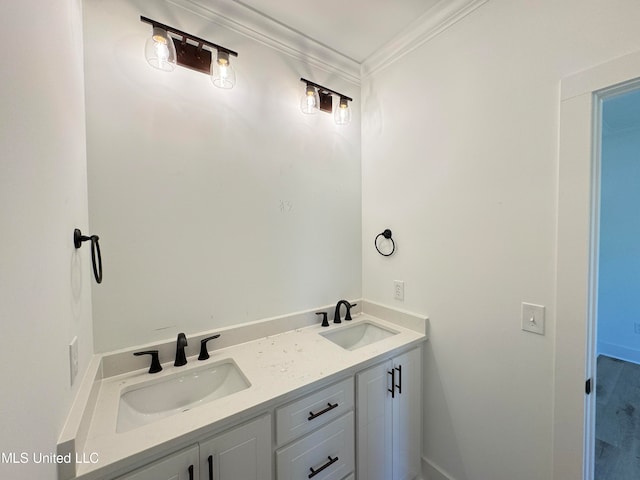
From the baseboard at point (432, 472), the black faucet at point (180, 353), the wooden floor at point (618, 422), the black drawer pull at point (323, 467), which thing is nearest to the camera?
the black drawer pull at point (323, 467)

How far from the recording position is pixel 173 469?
2.80 feet

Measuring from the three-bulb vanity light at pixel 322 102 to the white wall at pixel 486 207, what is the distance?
0.31 m

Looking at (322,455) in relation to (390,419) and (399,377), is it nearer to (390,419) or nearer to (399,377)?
→ (390,419)

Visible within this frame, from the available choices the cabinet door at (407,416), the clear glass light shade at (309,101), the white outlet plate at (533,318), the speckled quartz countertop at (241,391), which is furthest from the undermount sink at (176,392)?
the clear glass light shade at (309,101)

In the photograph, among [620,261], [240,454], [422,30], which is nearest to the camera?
[240,454]

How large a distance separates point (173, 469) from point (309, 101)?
190 cm

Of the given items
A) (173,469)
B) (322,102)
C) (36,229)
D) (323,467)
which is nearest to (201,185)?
(36,229)

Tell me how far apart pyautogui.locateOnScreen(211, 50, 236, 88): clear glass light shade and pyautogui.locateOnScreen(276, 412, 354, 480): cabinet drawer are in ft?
5.80

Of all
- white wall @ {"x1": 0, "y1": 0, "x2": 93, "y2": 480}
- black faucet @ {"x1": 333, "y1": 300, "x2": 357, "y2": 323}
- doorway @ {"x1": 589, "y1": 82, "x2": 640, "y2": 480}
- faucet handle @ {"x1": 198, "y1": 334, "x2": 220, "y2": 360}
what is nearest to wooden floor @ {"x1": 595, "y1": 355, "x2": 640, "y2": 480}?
doorway @ {"x1": 589, "y1": 82, "x2": 640, "y2": 480}

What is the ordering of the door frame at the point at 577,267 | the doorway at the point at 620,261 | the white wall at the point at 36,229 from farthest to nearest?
the doorway at the point at 620,261, the door frame at the point at 577,267, the white wall at the point at 36,229

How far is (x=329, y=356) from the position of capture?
4.45 feet

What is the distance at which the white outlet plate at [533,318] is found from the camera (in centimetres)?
117

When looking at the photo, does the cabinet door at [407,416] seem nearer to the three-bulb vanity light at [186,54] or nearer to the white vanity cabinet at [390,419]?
the white vanity cabinet at [390,419]

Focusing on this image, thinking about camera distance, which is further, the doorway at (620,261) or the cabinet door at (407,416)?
the doorway at (620,261)
